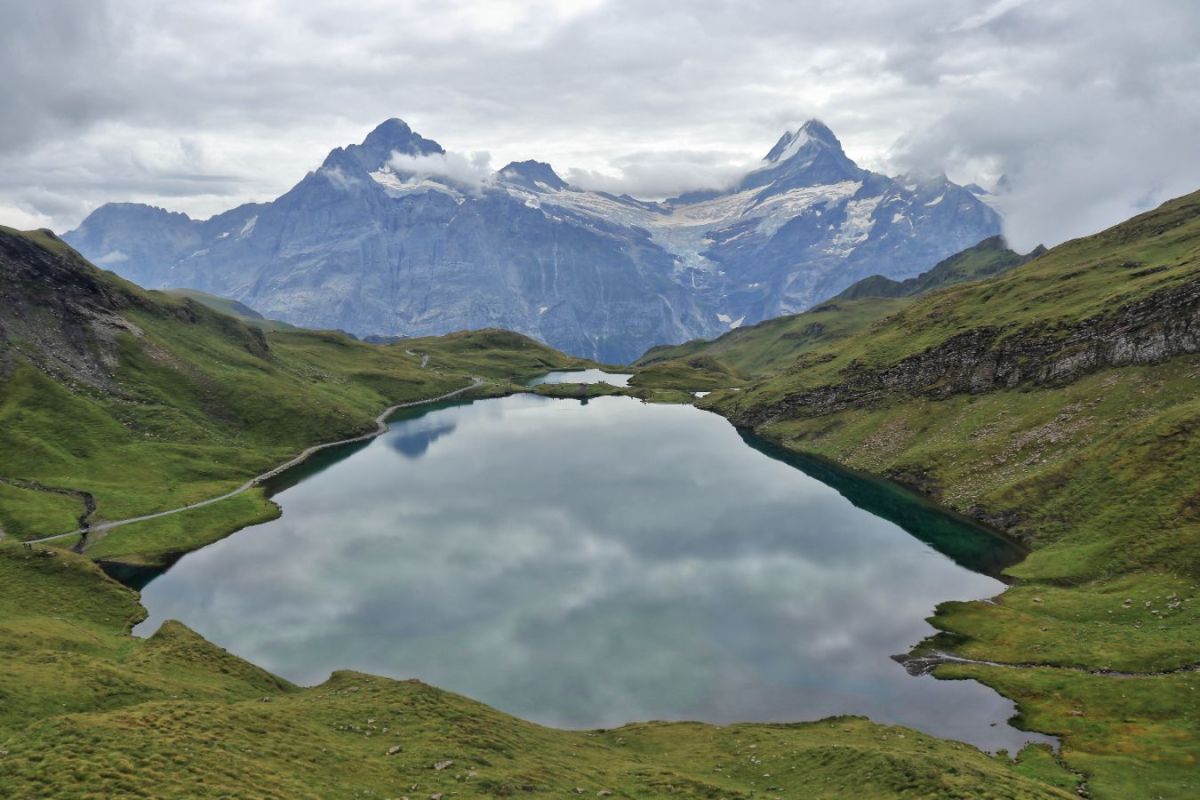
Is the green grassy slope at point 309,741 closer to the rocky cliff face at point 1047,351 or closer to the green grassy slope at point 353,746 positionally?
the green grassy slope at point 353,746

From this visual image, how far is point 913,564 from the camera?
109000 millimetres

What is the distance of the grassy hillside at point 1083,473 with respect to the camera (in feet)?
212

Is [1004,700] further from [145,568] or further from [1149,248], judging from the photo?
[1149,248]

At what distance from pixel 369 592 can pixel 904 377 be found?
151418 millimetres

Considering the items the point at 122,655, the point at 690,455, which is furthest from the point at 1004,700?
the point at 690,455

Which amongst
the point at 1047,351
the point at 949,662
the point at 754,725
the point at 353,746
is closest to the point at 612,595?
the point at 754,725

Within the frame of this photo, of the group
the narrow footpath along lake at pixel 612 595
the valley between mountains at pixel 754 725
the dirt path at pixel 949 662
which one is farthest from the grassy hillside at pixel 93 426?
the dirt path at pixel 949 662

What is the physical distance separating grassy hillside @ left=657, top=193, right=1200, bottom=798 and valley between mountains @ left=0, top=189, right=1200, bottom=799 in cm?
40

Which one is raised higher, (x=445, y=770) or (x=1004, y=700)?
(x=1004, y=700)

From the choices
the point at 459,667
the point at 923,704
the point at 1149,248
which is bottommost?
the point at 459,667

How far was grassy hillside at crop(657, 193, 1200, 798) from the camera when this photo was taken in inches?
2549

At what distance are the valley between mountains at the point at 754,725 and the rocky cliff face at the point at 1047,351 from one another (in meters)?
0.56

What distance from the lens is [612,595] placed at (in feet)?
309

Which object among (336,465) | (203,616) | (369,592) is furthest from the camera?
(336,465)
